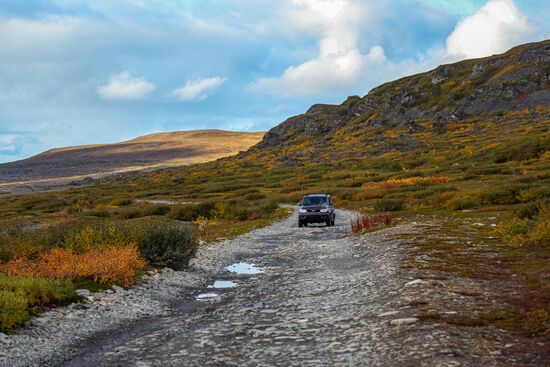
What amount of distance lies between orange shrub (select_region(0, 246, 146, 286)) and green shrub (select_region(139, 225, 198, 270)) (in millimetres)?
2438

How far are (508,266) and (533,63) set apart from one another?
171m

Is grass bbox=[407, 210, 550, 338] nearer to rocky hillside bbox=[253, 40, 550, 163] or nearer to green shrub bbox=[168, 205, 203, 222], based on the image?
green shrub bbox=[168, 205, 203, 222]

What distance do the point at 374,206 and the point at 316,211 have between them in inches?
436

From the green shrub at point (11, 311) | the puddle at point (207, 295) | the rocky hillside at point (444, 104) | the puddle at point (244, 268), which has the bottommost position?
the puddle at point (244, 268)

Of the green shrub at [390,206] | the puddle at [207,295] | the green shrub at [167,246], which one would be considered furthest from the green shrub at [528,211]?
the puddle at [207,295]

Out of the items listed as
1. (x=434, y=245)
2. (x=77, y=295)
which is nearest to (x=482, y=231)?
(x=434, y=245)

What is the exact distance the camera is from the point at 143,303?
44.1 feet

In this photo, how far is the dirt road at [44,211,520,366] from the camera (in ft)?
26.3

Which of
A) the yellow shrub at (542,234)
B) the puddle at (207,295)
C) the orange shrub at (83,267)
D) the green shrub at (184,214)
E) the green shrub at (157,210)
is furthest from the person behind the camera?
the green shrub at (157,210)

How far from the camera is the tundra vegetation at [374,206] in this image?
46.6 ft

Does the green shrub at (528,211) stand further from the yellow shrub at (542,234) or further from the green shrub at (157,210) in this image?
the green shrub at (157,210)

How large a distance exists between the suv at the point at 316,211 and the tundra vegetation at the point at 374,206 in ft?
11.9

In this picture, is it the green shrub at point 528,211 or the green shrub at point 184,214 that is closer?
the green shrub at point 528,211

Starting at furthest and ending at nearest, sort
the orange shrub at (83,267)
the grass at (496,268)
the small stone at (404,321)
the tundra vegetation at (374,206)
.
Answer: the tundra vegetation at (374,206) → the orange shrub at (83,267) → the small stone at (404,321) → the grass at (496,268)
